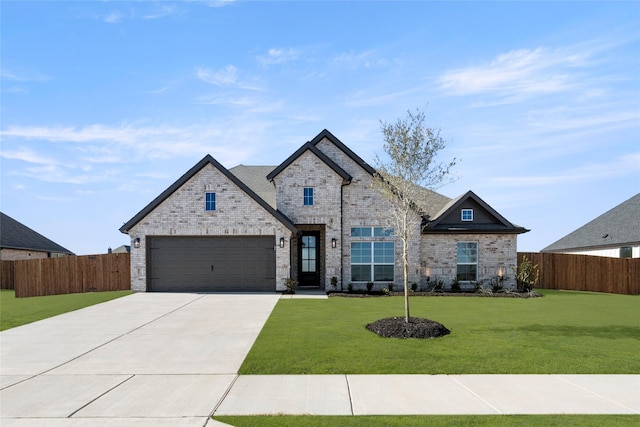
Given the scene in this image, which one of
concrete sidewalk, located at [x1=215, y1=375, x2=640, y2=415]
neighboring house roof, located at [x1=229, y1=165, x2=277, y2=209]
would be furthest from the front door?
concrete sidewalk, located at [x1=215, y1=375, x2=640, y2=415]

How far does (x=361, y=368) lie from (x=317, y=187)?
1370cm

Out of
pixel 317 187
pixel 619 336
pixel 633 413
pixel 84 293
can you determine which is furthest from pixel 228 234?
pixel 633 413

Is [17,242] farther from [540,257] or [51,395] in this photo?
[540,257]

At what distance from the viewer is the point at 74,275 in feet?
71.3

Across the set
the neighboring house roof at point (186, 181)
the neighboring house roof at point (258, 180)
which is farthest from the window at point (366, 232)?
the neighboring house roof at point (258, 180)

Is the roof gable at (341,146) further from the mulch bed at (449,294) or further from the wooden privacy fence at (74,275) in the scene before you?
the wooden privacy fence at (74,275)

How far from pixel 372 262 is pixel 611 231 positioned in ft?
60.7

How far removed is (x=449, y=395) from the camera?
20.3ft

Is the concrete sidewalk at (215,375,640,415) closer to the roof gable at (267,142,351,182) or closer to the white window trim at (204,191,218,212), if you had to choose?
the white window trim at (204,191,218,212)

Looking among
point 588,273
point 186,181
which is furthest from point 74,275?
point 588,273

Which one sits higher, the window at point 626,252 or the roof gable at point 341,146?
the roof gable at point 341,146

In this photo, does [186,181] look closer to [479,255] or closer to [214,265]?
[214,265]

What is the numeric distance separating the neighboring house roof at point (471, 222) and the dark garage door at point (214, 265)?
25.6 ft

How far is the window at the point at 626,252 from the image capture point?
85.7ft
